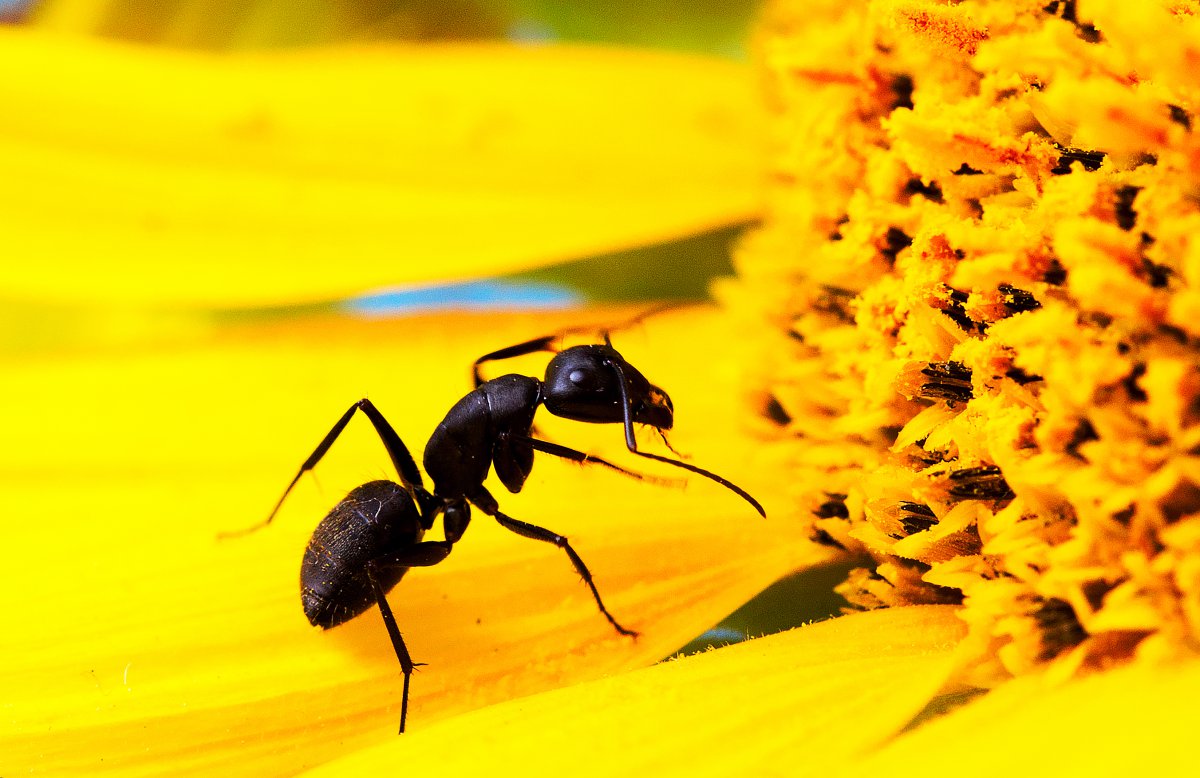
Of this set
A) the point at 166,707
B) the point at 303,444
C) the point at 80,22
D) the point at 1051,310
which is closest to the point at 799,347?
the point at 1051,310

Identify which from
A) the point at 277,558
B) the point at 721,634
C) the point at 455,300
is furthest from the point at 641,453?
the point at 455,300

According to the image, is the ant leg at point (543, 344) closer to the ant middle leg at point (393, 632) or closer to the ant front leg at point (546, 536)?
the ant front leg at point (546, 536)

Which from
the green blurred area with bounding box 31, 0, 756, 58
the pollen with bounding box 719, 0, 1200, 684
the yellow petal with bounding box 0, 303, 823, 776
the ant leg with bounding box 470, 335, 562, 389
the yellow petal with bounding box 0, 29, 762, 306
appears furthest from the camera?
the green blurred area with bounding box 31, 0, 756, 58

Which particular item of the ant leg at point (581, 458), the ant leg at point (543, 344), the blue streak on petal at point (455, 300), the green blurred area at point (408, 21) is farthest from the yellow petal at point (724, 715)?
the green blurred area at point (408, 21)

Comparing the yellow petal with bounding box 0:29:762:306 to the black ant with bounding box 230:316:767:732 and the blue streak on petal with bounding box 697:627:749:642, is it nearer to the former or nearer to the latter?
the black ant with bounding box 230:316:767:732

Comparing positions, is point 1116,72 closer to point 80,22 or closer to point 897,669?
point 897,669

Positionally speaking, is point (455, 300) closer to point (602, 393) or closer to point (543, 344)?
point (543, 344)

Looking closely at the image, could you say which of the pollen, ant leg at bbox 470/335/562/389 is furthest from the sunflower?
ant leg at bbox 470/335/562/389
